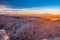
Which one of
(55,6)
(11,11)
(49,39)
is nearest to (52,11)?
(55,6)

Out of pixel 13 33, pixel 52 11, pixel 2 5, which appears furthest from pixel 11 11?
pixel 52 11

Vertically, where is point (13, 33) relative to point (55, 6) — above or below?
below

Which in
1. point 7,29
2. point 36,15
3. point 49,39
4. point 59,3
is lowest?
point 49,39

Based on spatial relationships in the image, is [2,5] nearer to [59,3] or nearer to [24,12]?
[24,12]

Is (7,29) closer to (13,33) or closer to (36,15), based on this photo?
(13,33)

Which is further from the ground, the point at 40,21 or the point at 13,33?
the point at 40,21
